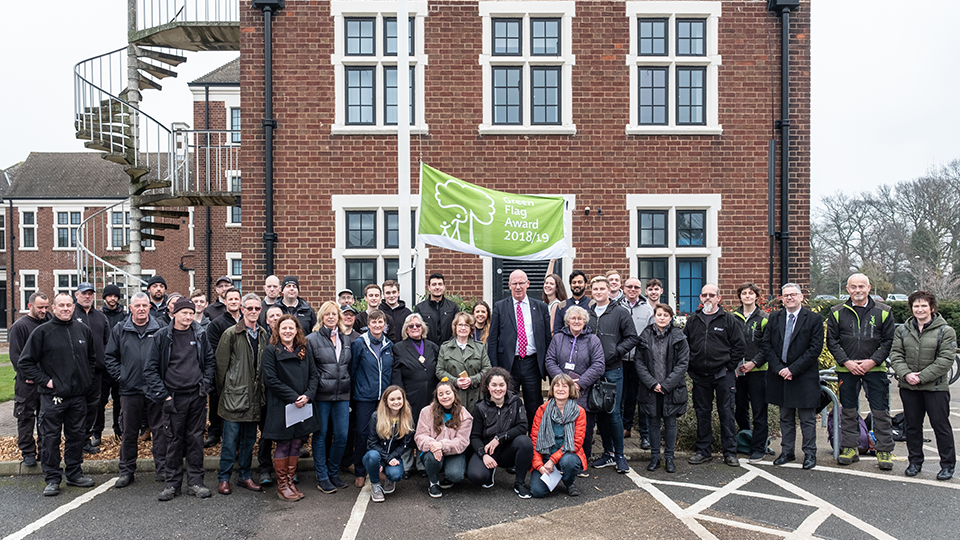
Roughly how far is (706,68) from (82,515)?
1067 cm

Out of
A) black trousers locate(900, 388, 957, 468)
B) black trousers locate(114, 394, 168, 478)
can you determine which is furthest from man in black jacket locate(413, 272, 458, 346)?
black trousers locate(900, 388, 957, 468)

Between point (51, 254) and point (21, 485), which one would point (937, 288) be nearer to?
point (21, 485)

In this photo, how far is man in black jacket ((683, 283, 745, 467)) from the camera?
6527 millimetres

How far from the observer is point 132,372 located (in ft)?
19.3

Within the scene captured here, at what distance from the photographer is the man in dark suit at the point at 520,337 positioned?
21.6ft

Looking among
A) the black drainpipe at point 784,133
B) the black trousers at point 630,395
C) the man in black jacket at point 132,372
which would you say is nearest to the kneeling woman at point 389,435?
the man in black jacket at point 132,372

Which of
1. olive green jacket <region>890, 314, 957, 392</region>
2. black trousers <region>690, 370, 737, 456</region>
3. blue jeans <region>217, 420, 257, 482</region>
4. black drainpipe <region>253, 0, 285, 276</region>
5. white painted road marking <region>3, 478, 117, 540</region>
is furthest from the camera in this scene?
black drainpipe <region>253, 0, 285, 276</region>

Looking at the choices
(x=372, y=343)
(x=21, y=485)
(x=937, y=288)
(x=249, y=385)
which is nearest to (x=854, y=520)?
(x=372, y=343)

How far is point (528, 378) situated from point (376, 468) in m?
1.89

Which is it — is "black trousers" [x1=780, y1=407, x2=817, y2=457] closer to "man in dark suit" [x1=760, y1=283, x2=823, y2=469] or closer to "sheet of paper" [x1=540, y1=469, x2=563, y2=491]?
"man in dark suit" [x1=760, y1=283, x2=823, y2=469]

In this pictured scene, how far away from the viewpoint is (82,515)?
5289 mm

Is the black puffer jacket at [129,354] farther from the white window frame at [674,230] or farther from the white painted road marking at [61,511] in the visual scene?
the white window frame at [674,230]

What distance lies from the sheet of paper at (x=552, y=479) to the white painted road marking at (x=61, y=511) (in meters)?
4.18

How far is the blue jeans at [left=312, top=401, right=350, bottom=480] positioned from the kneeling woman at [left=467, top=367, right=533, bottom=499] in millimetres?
1246
